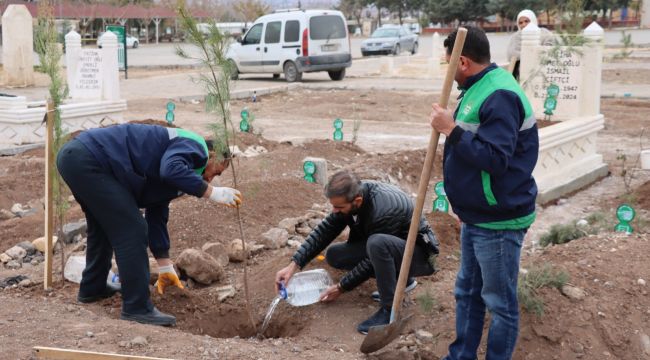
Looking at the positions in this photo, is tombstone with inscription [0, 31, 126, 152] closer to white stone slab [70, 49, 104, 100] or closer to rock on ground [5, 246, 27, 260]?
white stone slab [70, 49, 104, 100]

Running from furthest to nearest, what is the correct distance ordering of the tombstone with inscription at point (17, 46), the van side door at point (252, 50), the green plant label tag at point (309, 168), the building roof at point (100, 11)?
the building roof at point (100, 11)
the van side door at point (252, 50)
the tombstone with inscription at point (17, 46)
the green plant label tag at point (309, 168)

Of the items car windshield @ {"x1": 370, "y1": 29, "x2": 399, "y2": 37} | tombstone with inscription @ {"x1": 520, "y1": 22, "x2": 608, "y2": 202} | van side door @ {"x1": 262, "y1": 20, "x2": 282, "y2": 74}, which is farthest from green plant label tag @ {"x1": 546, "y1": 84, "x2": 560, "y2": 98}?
car windshield @ {"x1": 370, "y1": 29, "x2": 399, "y2": 37}

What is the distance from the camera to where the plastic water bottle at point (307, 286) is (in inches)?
204

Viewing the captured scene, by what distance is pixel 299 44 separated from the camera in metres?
21.5

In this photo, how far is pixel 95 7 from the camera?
154ft

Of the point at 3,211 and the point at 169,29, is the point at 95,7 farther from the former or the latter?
the point at 3,211

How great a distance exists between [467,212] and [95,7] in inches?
1825

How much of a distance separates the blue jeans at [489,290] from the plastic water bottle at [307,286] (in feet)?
4.27

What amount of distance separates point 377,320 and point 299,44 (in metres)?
17.4

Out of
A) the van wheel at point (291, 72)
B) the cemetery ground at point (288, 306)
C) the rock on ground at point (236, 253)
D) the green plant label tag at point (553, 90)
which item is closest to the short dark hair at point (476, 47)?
the cemetery ground at point (288, 306)

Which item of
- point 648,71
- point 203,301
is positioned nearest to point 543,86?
point 203,301

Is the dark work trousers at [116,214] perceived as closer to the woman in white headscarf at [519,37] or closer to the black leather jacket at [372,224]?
the black leather jacket at [372,224]

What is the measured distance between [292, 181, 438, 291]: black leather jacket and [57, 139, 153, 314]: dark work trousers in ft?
2.97

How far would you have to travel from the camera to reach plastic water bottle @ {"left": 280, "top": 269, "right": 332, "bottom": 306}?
518 centimetres
